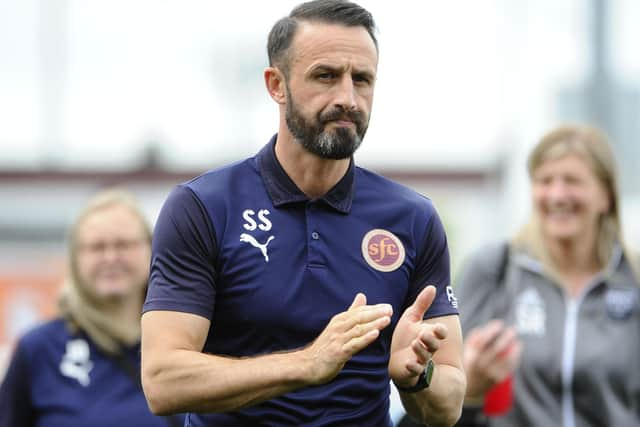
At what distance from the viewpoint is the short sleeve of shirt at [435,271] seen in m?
4.94

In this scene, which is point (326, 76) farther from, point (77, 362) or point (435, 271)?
point (77, 362)

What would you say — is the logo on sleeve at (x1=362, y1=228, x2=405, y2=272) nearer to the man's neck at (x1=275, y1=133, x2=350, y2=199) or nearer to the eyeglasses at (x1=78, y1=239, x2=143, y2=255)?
the man's neck at (x1=275, y1=133, x2=350, y2=199)

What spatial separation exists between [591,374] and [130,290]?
226 cm

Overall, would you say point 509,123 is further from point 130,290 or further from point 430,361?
point 430,361

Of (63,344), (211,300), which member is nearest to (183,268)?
(211,300)

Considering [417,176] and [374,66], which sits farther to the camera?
[417,176]

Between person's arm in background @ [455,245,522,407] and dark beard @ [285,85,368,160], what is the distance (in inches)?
73.0

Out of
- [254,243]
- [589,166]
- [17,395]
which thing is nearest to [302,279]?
[254,243]

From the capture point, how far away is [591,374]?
22.0 ft

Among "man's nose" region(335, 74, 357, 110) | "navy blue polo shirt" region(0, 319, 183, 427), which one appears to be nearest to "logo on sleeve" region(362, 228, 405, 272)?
"man's nose" region(335, 74, 357, 110)

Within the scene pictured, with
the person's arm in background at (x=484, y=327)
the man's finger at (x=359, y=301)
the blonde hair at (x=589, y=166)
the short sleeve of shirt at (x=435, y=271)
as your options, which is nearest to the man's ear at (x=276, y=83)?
the short sleeve of shirt at (x=435, y=271)

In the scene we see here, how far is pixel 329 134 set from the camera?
4.72m

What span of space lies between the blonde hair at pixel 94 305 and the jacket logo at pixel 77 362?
7 cm

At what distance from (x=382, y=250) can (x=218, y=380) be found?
2.47ft
